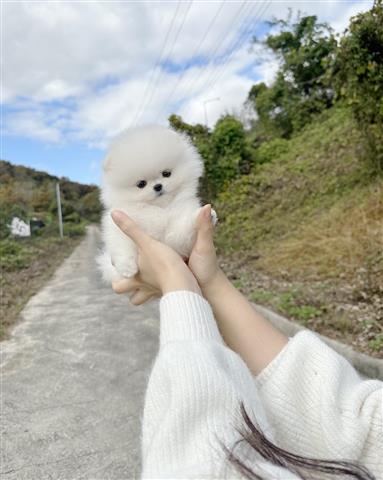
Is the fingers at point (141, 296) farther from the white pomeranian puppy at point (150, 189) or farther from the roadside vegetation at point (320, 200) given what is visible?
the roadside vegetation at point (320, 200)

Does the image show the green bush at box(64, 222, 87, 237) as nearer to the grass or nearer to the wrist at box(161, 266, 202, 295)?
the grass

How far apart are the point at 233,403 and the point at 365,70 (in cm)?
603

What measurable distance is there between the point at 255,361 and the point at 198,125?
32.5ft

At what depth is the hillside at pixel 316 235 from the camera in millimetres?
4105

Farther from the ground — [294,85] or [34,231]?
[294,85]

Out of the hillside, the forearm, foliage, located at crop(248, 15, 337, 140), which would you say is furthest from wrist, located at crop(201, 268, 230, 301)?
foliage, located at crop(248, 15, 337, 140)

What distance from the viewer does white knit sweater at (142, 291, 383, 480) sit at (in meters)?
0.68

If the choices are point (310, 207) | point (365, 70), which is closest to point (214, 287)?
point (365, 70)

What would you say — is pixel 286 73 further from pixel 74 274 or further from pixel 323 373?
pixel 323 373

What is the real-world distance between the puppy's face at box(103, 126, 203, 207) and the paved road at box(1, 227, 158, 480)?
914mm

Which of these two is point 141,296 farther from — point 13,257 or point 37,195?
point 37,195

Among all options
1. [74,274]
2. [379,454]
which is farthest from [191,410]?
[74,274]

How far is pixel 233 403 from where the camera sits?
2.35 feet

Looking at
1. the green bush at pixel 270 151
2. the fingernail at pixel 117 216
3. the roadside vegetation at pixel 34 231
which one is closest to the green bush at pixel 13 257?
the roadside vegetation at pixel 34 231
